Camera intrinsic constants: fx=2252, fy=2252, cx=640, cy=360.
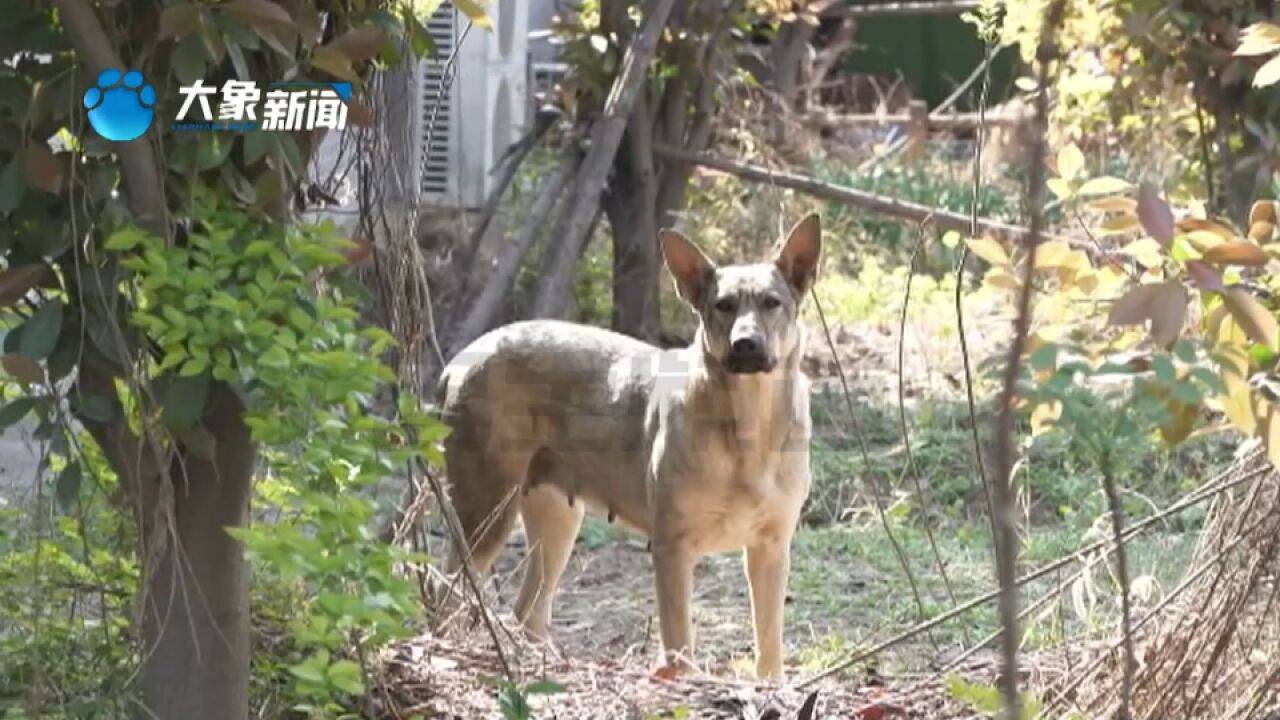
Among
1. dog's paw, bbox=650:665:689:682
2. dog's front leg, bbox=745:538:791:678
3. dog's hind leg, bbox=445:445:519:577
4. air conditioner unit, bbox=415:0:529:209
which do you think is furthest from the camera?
air conditioner unit, bbox=415:0:529:209

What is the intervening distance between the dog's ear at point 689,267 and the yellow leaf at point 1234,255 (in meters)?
3.17

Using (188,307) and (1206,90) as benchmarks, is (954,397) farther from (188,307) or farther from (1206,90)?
(188,307)

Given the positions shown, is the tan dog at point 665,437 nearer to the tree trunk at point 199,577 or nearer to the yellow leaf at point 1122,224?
the tree trunk at point 199,577

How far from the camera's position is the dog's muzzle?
6.22m

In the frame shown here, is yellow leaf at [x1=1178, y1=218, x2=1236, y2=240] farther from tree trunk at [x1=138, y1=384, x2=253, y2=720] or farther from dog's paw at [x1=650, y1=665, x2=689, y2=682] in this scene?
dog's paw at [x1=650, y1=665, x2=689, y2=682]

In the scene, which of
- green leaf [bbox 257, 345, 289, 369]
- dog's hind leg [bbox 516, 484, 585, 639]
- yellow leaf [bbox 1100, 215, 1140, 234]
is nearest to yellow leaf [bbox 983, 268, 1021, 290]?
yellow leaf [bbox 1100, 215, 1140, 234]

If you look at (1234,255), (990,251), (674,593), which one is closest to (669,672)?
(674,593)

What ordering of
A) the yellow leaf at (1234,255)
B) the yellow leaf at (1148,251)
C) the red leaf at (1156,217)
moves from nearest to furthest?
the red leaf at (1156,217) → the yellow leaf at (1234,255) → the yellow leaf at (1148,251)

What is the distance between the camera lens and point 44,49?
12.9ft

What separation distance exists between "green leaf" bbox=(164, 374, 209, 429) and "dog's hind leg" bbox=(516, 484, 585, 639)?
10.2 feet

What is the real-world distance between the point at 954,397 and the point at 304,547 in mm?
6737

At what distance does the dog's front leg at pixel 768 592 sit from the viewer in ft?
20.7

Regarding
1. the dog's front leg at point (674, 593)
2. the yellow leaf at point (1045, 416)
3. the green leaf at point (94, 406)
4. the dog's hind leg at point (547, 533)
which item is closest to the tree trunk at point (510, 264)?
the dog's hind leg at point (547, 533)

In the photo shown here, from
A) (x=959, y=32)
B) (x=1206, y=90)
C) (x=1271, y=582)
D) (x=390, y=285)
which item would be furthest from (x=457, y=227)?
(x=959, y=32)
